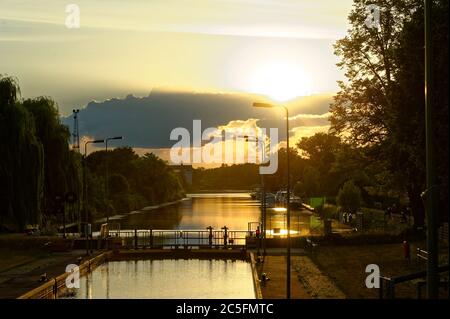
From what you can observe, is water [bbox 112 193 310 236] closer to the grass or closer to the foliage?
the foliage

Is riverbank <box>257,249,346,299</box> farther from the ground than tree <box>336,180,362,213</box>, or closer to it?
closer to it

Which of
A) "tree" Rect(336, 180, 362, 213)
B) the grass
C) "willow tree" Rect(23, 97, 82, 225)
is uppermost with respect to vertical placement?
"willow tree" Rect(23, 97, 82, 225)

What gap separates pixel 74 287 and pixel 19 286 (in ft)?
13.6

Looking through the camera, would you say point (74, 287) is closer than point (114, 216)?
Yes

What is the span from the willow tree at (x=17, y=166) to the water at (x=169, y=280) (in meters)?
9.49

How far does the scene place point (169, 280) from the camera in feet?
118

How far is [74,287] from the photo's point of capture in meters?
33.8

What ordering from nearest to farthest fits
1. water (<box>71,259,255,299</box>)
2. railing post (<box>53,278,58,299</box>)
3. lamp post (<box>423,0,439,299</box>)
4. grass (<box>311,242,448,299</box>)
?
lamp post (<box>423,0,439,299</box>), grass (<box>311,242,448,299</box>), railing post (<box>53,278,58,299</box>), water (<box>71,259,255,299</box>)

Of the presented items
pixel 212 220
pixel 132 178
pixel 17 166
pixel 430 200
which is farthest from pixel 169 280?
pixel 132 178

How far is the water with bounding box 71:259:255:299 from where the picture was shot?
3152 centimetres

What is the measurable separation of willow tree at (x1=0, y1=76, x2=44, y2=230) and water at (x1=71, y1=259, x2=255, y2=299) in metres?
9.49

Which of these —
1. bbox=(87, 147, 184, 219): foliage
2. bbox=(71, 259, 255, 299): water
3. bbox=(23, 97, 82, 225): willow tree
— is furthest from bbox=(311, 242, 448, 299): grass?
bbox=(87, 147, 184, 219): foliage
